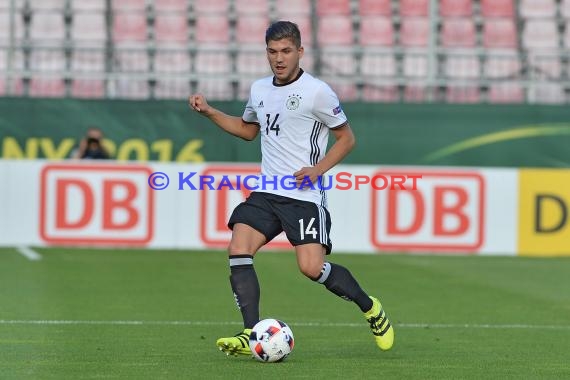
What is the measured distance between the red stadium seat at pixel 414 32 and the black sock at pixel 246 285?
56.8 feet

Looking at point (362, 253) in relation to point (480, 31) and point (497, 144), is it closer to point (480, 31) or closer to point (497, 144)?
point (497, 144)

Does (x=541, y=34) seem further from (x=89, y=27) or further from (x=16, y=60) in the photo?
(x=16, y=60)

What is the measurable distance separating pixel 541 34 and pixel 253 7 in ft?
16.6

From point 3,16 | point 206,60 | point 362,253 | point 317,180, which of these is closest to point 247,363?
point 317,180

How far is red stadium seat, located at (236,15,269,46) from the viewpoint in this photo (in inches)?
968

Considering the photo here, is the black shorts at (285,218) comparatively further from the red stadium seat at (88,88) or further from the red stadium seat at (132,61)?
the red stadium seat at (132,61)

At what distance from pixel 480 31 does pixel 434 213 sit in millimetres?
6328

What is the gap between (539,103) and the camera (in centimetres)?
2083

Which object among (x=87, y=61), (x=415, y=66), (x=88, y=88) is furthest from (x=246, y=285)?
(x=415, y=66)

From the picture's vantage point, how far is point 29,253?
60.8 feet

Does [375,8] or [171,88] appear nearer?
[171,88]

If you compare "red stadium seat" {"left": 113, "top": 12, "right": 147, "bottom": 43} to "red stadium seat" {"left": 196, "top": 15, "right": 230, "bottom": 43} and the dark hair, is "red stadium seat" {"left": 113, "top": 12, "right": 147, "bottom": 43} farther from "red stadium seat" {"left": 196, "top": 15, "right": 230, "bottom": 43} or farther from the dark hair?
the dark hair

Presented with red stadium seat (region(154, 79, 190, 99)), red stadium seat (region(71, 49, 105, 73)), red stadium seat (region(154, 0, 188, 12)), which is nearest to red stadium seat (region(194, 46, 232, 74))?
red stadium seat (region(154, 79, 190, 99))

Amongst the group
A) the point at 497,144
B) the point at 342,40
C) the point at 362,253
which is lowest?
the point at 362,253
